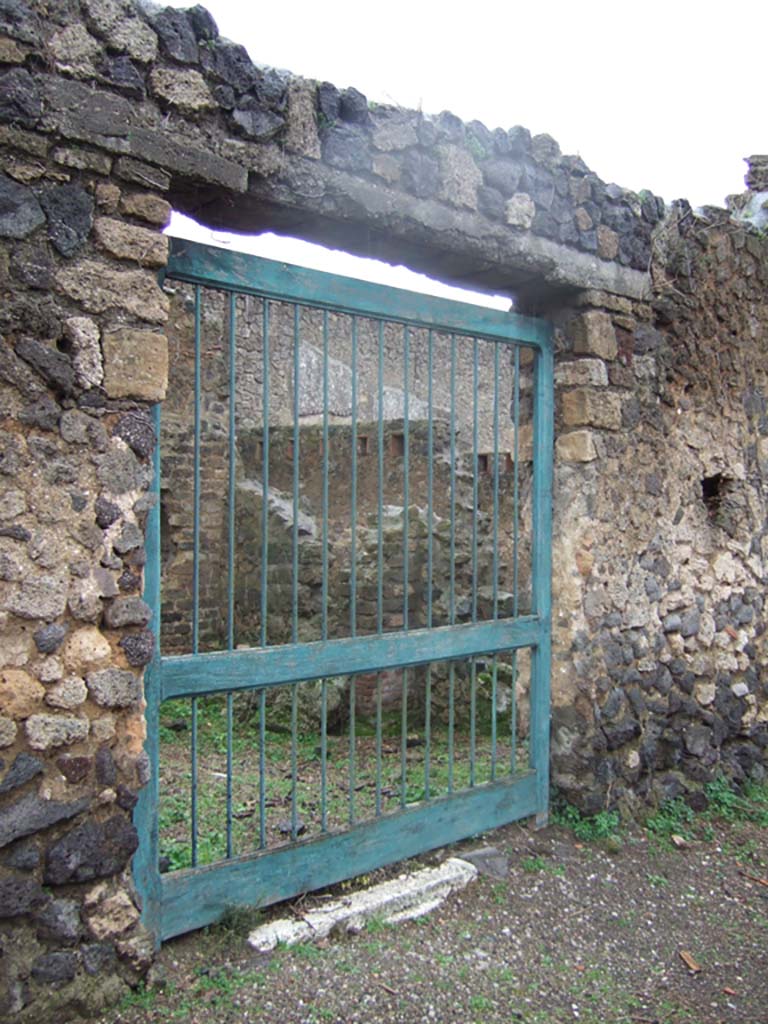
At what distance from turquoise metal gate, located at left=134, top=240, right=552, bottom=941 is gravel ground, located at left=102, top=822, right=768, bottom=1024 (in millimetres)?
208

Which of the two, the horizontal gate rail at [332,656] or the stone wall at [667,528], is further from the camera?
the stone wall at [667,528]

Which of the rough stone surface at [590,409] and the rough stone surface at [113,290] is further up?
the rough stone surface at [113,290]

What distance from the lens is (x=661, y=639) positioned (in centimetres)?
424

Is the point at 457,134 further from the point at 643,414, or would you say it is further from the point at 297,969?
the point at 297,969

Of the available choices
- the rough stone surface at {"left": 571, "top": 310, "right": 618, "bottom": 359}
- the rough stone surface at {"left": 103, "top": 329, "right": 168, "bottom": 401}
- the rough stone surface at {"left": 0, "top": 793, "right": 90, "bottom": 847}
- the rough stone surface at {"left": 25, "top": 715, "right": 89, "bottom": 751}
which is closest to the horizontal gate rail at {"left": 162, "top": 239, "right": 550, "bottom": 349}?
the rough stone surface at {"left": 571, "top": 310, "right": 618, "bottom": 359}

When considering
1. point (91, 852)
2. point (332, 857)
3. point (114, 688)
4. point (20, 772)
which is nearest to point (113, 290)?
point (114, 688)

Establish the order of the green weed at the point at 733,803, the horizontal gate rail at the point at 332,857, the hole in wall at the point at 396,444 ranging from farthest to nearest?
the hole in wall at the point at 396,444
the green weed at the point at 733,803
the horizontal gate rail at the point at 332,857

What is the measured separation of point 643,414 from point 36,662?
3.01 m

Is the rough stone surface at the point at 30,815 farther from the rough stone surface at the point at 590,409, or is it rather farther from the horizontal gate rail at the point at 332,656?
the rough stone surface at the point at 590,409

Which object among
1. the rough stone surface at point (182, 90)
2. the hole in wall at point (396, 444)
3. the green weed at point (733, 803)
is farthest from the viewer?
the hole in wall at point (396, 444)

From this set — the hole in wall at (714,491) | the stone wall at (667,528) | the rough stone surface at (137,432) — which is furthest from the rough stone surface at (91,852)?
→ the hole in wall at (714,491)

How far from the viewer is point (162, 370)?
2562 millimetres

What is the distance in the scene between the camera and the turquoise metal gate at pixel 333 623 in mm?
2867

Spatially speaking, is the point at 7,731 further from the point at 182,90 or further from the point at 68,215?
the point at 182,90
